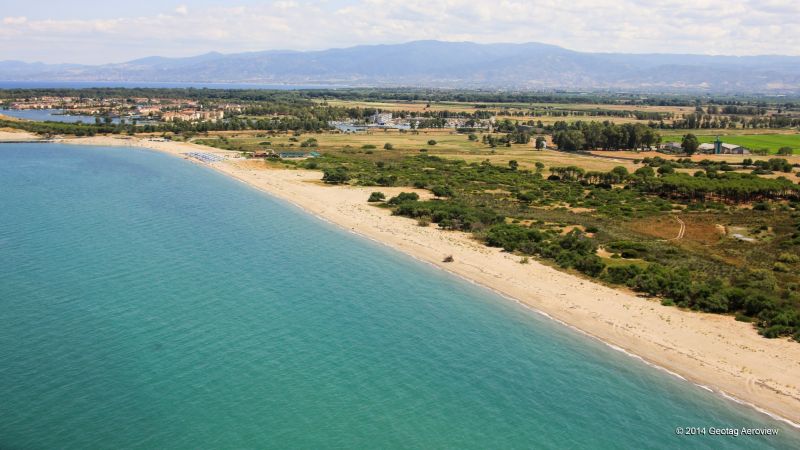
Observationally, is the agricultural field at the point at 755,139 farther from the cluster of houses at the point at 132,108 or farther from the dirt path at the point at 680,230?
the cluster of houses at the point at 132,108

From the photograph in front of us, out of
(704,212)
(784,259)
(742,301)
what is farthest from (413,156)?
(742,301)

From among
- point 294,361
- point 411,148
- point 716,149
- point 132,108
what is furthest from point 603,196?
point 132,108

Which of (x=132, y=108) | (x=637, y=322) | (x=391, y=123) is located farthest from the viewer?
(x=132, y=108)

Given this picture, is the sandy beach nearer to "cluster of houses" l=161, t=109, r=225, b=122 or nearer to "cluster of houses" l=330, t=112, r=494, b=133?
"cluster of houses" l=330, t=112, r=494, b=133

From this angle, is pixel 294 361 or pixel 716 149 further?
pixel 716 149

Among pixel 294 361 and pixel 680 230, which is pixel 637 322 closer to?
pixel 294 361

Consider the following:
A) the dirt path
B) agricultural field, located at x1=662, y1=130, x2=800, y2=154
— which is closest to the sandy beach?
the dirt path
